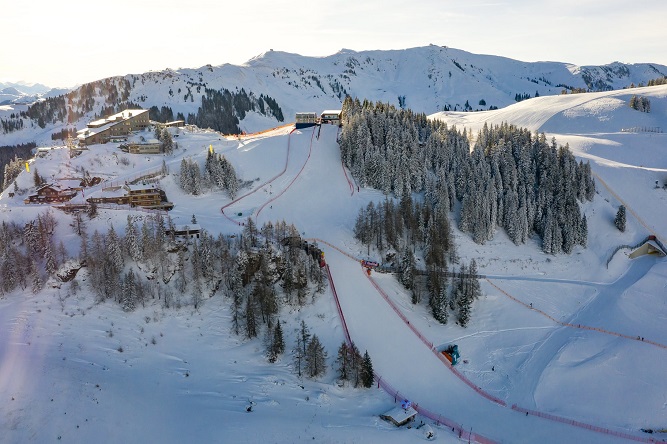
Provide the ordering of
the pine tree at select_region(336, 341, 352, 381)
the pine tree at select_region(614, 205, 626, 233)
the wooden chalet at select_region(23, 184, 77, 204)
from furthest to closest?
the pine tree at select_region(614, 205, 626, 233) → the wooden chalet at select_region(23, 184, 77, 204) → the pine tree at select_region(336, 341, 352, 381)

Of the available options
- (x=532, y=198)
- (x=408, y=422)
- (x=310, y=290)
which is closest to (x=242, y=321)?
(x=310, y=290)

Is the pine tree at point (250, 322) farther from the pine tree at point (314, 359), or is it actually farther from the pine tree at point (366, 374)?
the pine tree at point (366, 374)

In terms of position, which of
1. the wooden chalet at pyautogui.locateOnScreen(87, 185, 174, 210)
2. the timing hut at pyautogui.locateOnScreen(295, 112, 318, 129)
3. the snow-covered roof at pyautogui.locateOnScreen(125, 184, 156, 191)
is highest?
the timing hut at pyautogui.locateOnScreen(295, 112, 318, 129)

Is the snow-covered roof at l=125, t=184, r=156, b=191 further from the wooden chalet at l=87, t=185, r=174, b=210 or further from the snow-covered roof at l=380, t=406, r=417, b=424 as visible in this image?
the snow-covered roof at l=380, t=406, r=417, b=424

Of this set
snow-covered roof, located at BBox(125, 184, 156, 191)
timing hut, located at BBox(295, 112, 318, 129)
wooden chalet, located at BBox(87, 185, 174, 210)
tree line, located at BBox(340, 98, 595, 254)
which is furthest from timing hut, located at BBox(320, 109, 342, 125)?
snow-covered roof, located at BBox(125, 184, 156, 191)

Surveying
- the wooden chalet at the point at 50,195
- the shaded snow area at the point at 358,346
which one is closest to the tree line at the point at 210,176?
the shaded snow area at the point at 358,346

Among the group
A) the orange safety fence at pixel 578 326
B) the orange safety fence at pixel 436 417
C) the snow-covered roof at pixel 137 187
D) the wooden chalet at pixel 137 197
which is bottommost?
the orange safety fence at pixel 436 417

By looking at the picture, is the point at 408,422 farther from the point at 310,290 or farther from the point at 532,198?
the point at 532,198

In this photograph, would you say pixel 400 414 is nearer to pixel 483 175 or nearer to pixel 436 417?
pixel 436 417

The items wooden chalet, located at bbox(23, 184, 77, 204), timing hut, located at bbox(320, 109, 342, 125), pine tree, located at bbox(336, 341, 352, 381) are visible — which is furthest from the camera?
timing hut, located at bbox(320, 109, 342, 125)

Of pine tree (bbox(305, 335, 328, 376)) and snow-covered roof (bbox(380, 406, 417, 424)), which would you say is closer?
snow-covered roof (bbox(380, 406, 417, 424))
